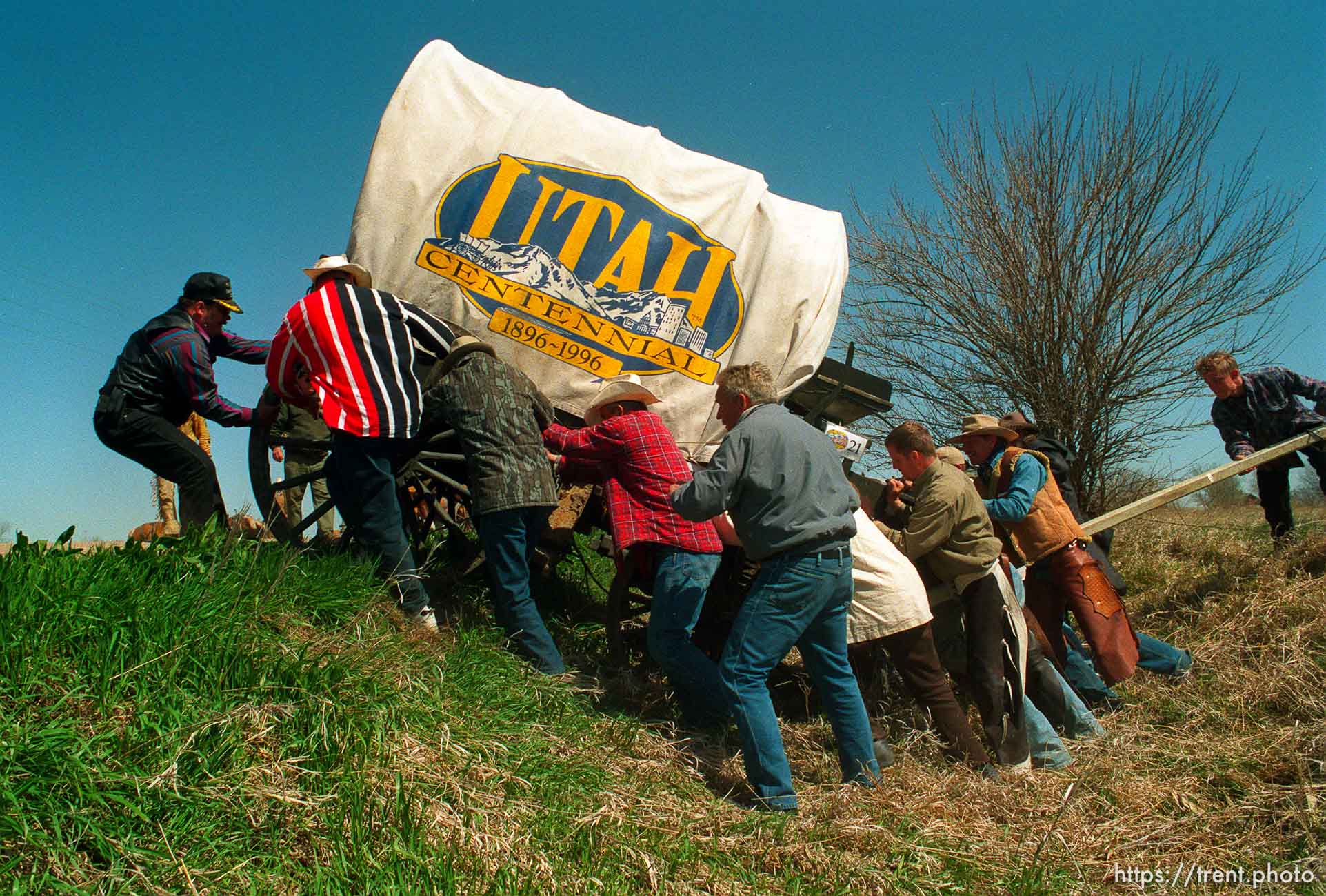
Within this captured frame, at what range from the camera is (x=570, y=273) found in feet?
17.4

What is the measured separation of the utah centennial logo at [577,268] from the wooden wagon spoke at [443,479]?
0.89m

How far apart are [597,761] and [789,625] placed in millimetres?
983

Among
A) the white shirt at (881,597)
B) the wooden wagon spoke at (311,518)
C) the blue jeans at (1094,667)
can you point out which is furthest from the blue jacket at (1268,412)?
the wooden wagon spoke at (311,518)

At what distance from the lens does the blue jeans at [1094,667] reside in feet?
18.3

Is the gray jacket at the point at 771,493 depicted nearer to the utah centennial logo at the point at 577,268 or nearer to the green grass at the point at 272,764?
the green grass at the point at 272,764

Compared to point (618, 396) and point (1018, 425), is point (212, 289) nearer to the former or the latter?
point (618, 396)

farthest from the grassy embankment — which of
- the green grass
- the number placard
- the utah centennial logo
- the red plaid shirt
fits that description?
the utah centennial logo

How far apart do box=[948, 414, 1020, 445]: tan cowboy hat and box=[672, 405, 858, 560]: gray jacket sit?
208 centimetres

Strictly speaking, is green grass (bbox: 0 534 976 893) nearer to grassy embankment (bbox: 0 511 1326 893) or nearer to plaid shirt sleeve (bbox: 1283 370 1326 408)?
grassy embankment (bbox: 0 511 1326 893)

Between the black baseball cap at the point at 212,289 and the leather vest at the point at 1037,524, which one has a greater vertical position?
the black baseball cap at the point at 212,289

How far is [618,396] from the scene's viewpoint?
485 centimetres

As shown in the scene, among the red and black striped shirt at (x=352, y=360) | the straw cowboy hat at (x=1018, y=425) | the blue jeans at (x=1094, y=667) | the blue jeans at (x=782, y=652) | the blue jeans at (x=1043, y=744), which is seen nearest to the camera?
the blue jeans at (x=782, y=652)

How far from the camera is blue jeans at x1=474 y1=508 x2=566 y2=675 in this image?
14.7ft

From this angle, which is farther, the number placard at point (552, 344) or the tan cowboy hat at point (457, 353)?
the number placard at point (552, 344)
